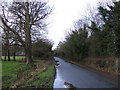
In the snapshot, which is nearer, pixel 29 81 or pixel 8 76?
pixel 29 81

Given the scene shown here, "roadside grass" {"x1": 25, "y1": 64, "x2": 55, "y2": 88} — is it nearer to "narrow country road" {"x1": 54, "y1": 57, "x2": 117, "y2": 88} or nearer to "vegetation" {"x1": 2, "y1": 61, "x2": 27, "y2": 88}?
"narrow country road" {"x1": 54, "y1": 57, "x2": 117, "y2": 88}

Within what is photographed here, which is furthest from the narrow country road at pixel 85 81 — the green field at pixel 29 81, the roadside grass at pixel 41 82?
the green field at pixel 29 81

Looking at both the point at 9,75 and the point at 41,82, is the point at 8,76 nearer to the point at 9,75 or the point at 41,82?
the point at 9,75

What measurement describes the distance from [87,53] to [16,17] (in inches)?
756

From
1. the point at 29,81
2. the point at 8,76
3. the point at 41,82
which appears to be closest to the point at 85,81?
the point at 41,82

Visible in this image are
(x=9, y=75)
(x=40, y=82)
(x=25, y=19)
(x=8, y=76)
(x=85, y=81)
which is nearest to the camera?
(x=40, y=82)

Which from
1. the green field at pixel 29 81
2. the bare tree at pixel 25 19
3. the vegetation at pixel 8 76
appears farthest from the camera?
the bare tree at pixel 25 19

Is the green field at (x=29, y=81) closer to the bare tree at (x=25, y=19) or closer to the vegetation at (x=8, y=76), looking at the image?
the vegetation at (x=8, y=76)

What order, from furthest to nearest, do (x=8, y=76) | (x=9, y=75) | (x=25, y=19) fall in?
1. (x=25, y=19)
2. (x=9, y=75)
3. (x=8, y=76)

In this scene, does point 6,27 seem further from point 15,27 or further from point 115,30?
point 115,30

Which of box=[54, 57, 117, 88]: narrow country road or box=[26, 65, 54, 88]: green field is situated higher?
box=[26, 65, 54, 88]: green field

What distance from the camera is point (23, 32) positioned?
23875 mm

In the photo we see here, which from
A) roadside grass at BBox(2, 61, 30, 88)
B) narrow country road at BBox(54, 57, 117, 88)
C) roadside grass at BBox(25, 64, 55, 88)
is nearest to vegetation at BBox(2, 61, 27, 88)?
roadside grass at BBox(2, 61, 30, 88)

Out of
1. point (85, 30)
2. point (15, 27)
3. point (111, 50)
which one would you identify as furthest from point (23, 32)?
point (85, 30)
